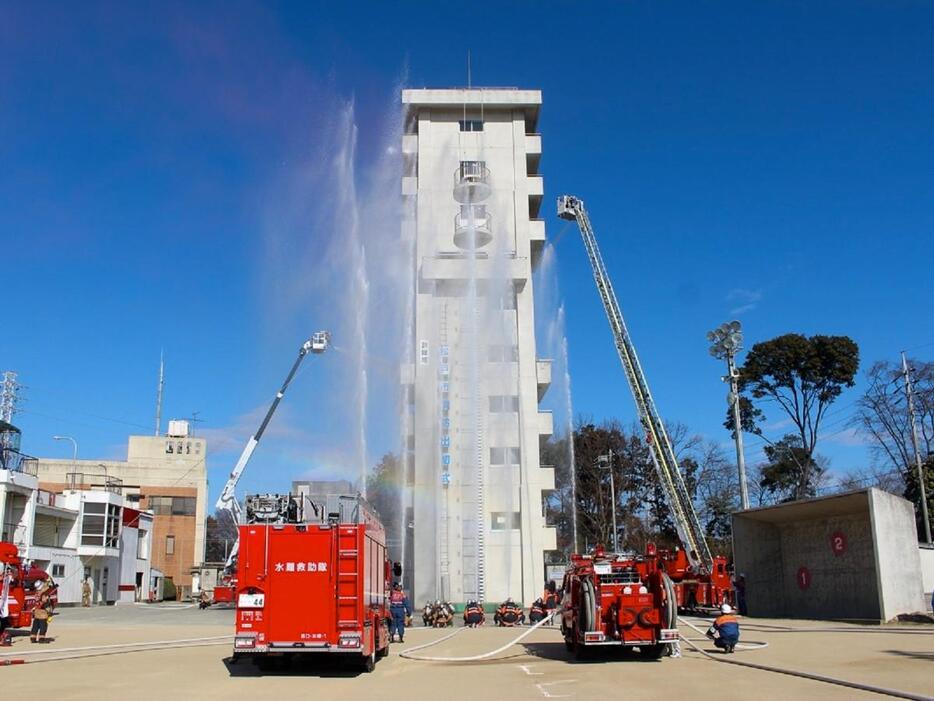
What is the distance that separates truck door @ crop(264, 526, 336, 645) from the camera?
57.2 ft

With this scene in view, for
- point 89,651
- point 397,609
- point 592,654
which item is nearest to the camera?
point 592,654

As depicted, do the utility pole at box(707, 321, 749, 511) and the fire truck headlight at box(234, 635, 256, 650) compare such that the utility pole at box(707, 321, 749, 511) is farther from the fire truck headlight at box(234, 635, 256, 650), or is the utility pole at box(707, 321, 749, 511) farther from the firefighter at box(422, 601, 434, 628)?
the fire truck headlight at box(234, 635, 256, 650)

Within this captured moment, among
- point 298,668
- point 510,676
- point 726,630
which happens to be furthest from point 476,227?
point 510,676

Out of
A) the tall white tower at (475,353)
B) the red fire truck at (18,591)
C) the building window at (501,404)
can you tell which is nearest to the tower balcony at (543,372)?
the tall white tower at (475,353)

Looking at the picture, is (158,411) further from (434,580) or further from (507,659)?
(507,659)

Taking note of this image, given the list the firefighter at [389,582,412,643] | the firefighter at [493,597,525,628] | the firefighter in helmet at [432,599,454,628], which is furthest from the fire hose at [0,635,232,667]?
the firefighter at [493,597,525,628]

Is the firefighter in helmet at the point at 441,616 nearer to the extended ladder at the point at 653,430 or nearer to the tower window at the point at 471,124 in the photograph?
the extended ladder at the point at 653,430

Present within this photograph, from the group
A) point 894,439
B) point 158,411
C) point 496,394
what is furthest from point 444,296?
Answer: point 158,411

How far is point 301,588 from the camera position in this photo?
1761 cm

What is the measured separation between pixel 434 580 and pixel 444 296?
17632 millimetres

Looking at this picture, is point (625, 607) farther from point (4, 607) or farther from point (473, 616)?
point (473, 616)

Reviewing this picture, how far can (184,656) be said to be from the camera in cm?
2297

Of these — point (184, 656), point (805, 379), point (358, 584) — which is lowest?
point (184, 656)

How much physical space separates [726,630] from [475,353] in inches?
1166
